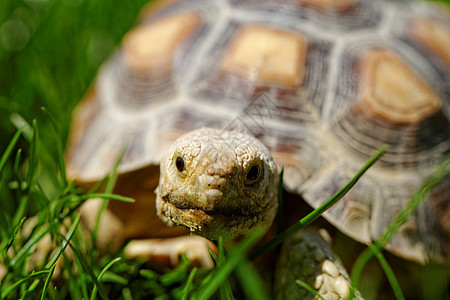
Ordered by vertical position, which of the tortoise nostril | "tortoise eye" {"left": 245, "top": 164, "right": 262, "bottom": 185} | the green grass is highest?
the tortoise nostril

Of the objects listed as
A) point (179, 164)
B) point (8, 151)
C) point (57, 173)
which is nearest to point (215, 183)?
point (179, 164)

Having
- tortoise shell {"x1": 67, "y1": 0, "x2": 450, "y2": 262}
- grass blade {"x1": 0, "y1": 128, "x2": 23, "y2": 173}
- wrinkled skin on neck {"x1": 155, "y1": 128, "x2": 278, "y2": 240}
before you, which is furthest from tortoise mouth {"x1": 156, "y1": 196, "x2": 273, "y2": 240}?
grass blade {"x1": 0, "y1": 128, "x2": 23, "y2": 173}

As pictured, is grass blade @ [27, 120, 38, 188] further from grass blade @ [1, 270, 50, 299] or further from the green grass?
grass blade @ [1, 270, 50, 299]

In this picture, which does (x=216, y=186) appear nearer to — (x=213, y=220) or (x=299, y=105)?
(x=213, y=220)

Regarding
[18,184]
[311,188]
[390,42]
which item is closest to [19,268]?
[18,184]

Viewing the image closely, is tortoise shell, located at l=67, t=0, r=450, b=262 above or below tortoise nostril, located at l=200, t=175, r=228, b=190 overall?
below

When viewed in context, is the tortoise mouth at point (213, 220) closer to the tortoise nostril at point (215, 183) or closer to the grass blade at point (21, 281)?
the tortoise nostril at point (215, 183)
